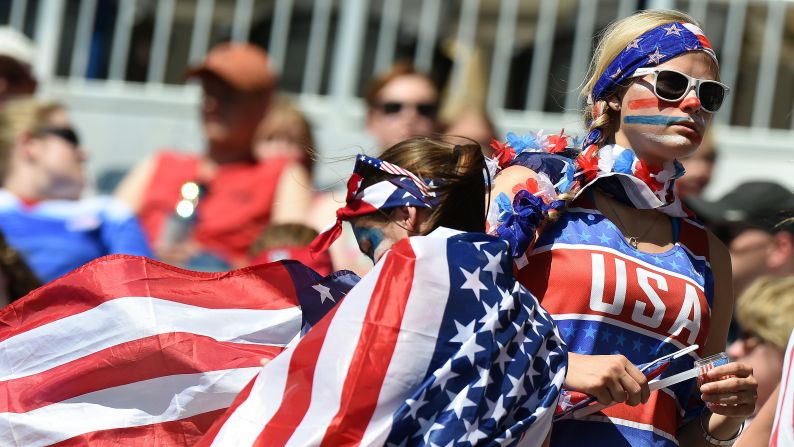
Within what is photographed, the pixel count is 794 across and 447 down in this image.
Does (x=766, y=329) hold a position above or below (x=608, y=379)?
below

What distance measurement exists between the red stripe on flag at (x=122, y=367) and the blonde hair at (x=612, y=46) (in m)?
1.11

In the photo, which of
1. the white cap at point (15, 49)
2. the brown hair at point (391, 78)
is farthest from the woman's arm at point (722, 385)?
the white cap at point (15, 49)

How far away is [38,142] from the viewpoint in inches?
247

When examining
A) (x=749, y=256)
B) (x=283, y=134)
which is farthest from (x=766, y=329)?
(x=283, y=134)

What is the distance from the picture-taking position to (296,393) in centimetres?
311

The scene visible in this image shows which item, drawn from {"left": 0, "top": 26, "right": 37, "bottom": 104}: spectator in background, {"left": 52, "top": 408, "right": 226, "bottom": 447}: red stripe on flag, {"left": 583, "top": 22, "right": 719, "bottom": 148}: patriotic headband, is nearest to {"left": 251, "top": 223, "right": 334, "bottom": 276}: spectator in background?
{"left": 52, "top": 408, "right": 226, "bottom": 447}: red stripe on flag

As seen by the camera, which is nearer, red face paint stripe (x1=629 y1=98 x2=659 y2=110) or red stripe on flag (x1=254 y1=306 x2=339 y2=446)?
red stripe on flag (x1=254 y1=306 x2=339 y2=446)

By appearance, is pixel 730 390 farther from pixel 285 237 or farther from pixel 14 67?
pixel 14 67

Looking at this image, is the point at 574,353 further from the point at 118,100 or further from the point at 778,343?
the point at 118,100

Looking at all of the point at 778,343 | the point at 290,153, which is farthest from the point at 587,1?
the point at 778,343

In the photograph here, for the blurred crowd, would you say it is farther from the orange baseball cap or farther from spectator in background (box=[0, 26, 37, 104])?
spectator in background (box=[0, 26, 37, 104])

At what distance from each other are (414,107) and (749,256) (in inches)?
65.5

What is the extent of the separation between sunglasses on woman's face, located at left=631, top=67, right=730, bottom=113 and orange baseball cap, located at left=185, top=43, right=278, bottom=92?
3414mm

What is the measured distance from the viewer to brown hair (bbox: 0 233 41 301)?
16.0ft
